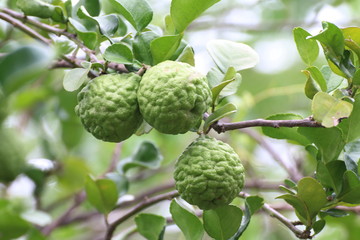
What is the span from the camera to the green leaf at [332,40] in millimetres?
1059

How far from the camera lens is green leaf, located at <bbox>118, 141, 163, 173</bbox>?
1530mm

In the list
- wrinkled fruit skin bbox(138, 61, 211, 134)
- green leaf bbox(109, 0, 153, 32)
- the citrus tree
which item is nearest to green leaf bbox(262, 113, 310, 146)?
the citrus tree

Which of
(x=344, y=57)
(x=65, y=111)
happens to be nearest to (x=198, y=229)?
(x=344, y=57)

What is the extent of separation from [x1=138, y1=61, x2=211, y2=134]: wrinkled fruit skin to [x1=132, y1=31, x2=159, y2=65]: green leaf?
94 mm

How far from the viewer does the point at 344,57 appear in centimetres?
111

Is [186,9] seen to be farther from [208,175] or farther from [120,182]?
[120,182]

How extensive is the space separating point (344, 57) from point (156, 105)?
0.37 m

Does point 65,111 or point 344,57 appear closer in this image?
point 344,57

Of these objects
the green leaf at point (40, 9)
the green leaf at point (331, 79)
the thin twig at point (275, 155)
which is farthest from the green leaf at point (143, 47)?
the thin twig at point (275, 155)

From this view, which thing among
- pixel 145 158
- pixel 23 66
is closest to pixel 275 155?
pixel 145 158

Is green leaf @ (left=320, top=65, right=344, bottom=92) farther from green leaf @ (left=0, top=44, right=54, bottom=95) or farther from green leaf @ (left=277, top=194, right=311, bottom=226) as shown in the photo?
green leaf @ (left=0, top=44, right=54, bottom=95)

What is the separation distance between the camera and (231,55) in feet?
3.84

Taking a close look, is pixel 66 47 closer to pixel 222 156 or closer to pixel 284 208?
pixel 222 156

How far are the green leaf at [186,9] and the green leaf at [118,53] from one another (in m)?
0.11
